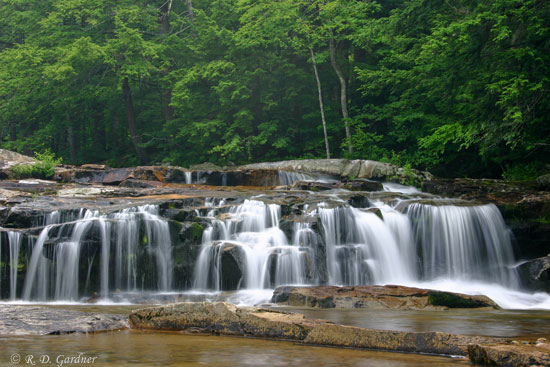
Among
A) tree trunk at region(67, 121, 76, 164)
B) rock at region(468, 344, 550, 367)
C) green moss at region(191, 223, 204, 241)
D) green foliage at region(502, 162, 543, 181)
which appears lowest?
rock at region(468, 344, 550, 367)

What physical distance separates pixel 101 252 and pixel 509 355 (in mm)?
9528

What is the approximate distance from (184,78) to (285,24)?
6.14m

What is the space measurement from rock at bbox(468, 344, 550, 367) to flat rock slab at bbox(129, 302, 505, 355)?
1.12ft

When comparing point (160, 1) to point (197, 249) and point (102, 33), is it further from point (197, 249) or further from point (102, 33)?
point (197, 249)

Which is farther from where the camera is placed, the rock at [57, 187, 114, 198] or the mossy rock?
the rock at [57, 187, 114, 198]

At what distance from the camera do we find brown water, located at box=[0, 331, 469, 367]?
415 cm

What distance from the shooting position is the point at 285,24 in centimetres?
2511

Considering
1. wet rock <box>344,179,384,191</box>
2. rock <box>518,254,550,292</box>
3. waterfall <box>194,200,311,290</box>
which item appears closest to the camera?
waterfall <box>194,200,311,290</box>

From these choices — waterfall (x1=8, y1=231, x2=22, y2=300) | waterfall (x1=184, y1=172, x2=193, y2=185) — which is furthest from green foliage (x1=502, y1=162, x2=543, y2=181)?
waterfall (x1=8, y1=231, x2=22, y2=300)

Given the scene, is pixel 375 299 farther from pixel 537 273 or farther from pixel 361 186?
pixel 361 186

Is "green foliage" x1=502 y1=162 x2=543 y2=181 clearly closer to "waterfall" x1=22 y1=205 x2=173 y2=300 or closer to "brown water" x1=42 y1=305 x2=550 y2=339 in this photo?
"brown water" x1=42 y1=305 x2=550 y2=339

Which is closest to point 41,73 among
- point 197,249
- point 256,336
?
point 197,249

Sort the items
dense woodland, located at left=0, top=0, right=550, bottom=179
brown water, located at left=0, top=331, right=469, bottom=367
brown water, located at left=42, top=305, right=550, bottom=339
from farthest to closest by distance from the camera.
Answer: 1. dense woodland, located at left=0, top=0, right=550, bottom=179
2. brown water, located at left=42, top=305, right=550, bottom=339
3. brown water, located at left=0, top=331, right=469, bottom=367

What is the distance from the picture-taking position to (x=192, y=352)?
458 centimetres
